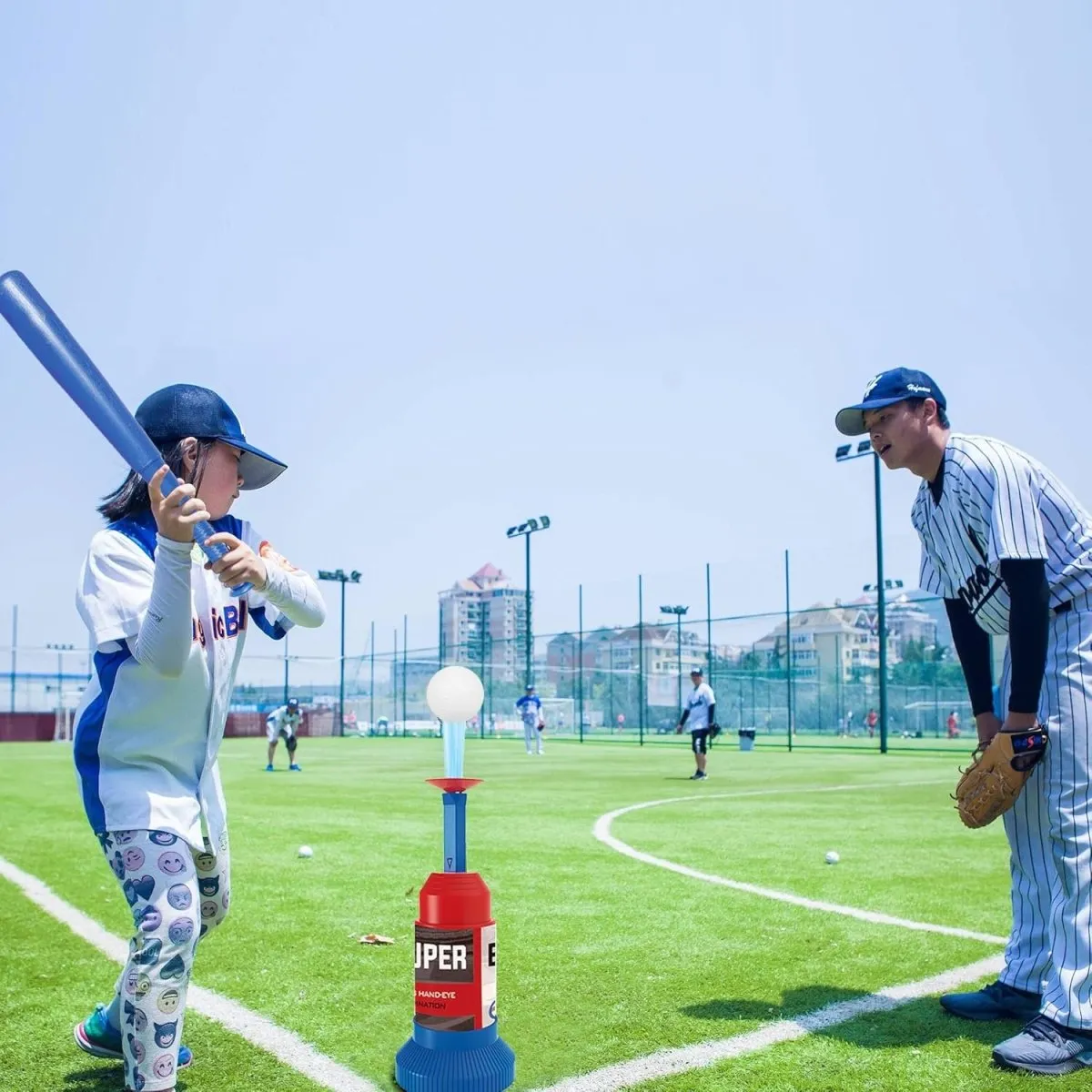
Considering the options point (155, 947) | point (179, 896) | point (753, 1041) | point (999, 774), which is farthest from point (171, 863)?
point (999, 774)

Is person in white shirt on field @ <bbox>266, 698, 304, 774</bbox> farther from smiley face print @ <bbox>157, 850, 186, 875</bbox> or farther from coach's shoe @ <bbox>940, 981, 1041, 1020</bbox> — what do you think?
smiley face print @ <bbox>157, 850, 186, 875</bbox>

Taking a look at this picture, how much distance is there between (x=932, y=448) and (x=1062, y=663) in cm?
93

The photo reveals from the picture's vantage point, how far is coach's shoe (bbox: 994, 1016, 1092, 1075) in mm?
3598

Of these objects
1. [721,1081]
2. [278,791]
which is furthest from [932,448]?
[278,791]

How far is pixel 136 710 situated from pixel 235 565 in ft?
1.90

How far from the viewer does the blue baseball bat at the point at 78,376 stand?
2.95 metres

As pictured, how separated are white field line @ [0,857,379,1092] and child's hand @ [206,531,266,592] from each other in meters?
1.68

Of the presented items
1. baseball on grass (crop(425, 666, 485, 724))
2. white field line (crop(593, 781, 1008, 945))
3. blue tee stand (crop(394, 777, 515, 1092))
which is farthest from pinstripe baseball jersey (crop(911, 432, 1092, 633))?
white field line (crop(593, 781, 1008, 945))

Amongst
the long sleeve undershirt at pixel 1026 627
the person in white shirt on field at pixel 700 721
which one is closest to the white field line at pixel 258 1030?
the long sleeve undershirt at pixel 1026 627

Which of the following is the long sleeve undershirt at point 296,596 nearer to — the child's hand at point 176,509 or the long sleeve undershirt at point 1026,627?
the child's hand at point 176,509

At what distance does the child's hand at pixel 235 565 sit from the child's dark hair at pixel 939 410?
8.50 ft

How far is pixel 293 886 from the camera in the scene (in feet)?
24.2

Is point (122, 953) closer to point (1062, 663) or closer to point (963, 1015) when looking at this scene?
point (963, 1015)

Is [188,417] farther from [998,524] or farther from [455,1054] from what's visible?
[998,524]
